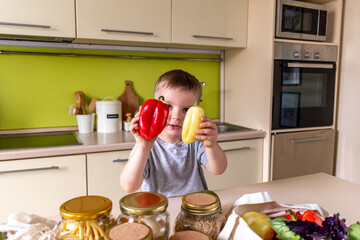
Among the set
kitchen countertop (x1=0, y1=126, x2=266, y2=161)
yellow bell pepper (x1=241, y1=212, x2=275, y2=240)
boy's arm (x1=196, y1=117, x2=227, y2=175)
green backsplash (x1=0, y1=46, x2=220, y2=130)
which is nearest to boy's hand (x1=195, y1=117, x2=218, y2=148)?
boy's arm (x1=196, y1=117, x2=227, y2=175)

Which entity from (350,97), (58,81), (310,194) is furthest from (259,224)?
(350,97)

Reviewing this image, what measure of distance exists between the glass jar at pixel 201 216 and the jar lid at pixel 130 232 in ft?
0.40

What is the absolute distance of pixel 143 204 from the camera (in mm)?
568

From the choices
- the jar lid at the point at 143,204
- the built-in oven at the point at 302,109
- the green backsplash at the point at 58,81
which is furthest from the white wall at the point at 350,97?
the jar lid at the point at 143,204

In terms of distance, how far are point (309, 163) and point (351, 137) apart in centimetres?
37

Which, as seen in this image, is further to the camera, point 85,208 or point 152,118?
point 152,118

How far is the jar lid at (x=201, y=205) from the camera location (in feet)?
1.95

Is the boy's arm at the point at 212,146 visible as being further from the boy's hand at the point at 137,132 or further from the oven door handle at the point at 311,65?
the oven door handle at the point at 311,65

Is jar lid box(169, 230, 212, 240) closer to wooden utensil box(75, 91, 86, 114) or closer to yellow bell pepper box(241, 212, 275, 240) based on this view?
yellow bell pepper box(241, 212, 275, 240)

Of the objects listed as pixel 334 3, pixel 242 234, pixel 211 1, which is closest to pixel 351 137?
pixel 334 3

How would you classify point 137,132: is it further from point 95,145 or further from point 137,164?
point 95,145

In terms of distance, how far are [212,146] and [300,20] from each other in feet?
5.44

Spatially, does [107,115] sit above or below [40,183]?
above

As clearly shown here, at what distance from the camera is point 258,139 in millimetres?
2158
